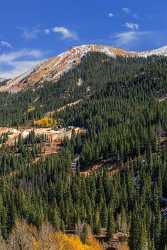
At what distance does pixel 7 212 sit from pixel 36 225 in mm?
23334

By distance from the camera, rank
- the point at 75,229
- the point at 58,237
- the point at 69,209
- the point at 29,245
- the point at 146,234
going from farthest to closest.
Answer: the point at 69,209
the point at 75,229
the point at 146,234
the point at 58,237
the point at 29,245

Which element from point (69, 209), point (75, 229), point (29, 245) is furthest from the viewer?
point (69, 209)

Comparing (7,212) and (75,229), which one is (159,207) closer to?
(75,229)

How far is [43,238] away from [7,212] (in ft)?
239

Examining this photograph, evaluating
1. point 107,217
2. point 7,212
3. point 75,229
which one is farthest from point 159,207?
point 7,212

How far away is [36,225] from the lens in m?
180

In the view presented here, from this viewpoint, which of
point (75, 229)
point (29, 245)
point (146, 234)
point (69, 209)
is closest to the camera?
point (29, 245)

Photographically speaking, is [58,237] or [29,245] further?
[58,237]

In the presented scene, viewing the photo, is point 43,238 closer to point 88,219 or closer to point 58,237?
point 58,237

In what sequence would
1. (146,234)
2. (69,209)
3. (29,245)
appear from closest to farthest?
(29,245)
(146,234)
(69,209)

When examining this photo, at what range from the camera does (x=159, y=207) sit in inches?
7810

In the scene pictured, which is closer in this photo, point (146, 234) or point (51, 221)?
point (146, 234)

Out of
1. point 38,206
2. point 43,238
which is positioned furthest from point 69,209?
point 43,238

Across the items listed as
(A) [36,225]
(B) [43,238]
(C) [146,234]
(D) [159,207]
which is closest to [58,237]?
(B) [43,238]
